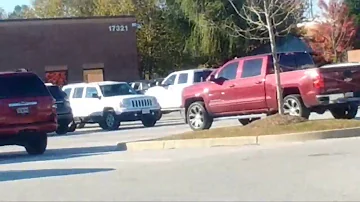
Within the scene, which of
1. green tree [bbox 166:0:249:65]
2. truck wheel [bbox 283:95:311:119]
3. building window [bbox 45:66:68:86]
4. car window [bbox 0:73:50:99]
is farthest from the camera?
building window [bbox 45:66:68:86]

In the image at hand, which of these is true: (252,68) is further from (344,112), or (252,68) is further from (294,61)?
(344,112)

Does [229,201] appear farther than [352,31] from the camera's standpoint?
No

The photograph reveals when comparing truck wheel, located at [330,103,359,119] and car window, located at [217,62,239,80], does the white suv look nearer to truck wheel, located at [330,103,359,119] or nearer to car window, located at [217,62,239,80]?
car window, located at [217,62,239,80]

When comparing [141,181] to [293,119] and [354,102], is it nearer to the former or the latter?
[293,119]

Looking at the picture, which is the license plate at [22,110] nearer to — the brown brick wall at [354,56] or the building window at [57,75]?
the building window at [57,75]

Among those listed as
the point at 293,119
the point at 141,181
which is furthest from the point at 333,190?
the point at 293,119

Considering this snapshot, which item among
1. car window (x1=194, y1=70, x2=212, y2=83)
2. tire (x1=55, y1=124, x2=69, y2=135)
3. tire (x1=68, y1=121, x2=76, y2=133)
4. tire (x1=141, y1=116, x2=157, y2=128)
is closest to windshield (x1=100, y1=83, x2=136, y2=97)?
tire (x1=141, y1=116, x2=157, y2=128)

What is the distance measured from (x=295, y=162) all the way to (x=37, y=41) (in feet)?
145

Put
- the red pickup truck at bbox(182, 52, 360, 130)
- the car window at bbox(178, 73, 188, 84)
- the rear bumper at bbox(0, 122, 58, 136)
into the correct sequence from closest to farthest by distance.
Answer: the rear bumper at bbox(0, 122, 58, 136)
the red pickup truck at bbox(182, 52, 360, 130)
the car window at bbox(178, 73, 188, 84)

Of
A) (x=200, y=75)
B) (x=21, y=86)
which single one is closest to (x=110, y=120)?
(x=200, y=75)

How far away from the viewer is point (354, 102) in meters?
23.8

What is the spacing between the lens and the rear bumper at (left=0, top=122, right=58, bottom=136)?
21.4m

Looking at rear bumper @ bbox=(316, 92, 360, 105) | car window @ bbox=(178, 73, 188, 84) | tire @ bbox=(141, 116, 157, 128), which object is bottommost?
tire @ bbox=(141, 116, 157, 128)

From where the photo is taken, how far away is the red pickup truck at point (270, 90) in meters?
23.3
